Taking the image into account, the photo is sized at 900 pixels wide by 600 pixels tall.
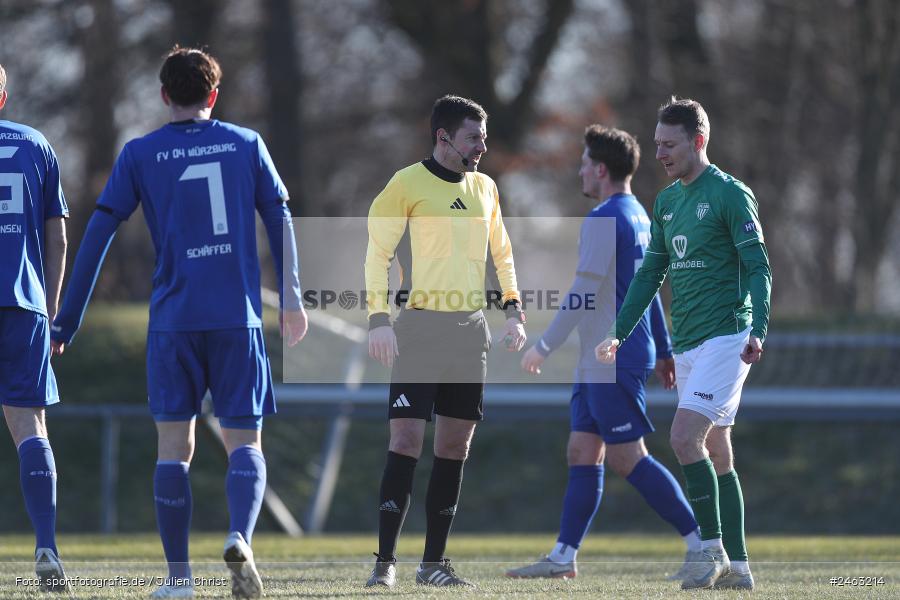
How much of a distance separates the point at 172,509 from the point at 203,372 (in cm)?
60

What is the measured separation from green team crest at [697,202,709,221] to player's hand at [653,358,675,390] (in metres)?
1.53

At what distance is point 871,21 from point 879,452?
250 inches

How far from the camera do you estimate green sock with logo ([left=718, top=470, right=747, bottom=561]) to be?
694cm

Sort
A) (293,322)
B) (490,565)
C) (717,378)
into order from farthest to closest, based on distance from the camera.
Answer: (490,565)
(717,378)
(293,322)

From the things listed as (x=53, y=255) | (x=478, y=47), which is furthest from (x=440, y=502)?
(x=478, y=47)

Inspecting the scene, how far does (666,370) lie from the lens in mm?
8359

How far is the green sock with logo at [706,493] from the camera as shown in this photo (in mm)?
6902

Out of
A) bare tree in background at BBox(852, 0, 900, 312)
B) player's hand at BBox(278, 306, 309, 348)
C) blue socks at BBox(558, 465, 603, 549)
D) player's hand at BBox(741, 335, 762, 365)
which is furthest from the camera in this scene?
bare tree in background at BBox(852, 0, 900, 312)

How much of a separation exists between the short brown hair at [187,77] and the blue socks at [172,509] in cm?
156

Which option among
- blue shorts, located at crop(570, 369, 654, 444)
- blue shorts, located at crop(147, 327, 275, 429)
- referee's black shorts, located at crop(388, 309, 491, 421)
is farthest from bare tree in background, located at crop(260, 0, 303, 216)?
blue shorts, located at crop(147, 327, 275, 429)

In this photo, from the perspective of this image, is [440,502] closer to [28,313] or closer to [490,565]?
[490,565]

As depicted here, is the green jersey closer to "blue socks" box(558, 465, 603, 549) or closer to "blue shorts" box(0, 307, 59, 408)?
"blue socks" box(558, 465, 603, 549)

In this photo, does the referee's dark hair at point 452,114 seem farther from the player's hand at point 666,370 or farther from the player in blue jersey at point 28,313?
the player's hand at point 666,370

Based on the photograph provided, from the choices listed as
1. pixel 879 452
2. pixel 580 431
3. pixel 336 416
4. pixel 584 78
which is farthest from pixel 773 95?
pixel 580 431
